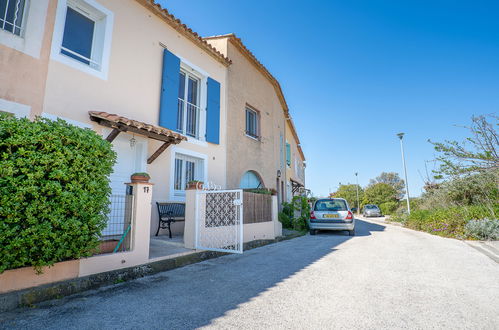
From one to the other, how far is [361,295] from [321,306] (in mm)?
711

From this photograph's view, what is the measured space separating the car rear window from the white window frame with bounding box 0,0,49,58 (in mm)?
9514

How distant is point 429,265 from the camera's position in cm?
510

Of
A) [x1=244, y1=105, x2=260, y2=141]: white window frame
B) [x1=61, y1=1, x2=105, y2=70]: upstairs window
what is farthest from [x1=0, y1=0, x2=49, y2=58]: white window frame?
[x1=244, y1=105, x2=260, y2=141]: white window frame

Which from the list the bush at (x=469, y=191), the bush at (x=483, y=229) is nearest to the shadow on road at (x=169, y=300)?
the bush at (x=483, y=229)

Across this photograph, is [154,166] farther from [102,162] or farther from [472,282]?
[472,282]

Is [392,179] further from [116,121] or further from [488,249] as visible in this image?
[116,121]

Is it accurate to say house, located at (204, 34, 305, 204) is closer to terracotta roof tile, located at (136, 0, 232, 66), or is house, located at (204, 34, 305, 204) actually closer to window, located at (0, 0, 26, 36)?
terracotta roof tile, located at (136, 0, 232, 66)

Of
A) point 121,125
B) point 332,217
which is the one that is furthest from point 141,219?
point 332,217

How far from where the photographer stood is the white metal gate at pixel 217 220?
5.78m

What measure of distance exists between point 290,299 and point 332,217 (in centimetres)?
738

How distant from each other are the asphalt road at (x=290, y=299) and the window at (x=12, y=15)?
5022 mm

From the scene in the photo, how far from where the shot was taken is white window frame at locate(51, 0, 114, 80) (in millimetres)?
5379

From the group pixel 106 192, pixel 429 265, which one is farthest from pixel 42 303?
pixel 429 265

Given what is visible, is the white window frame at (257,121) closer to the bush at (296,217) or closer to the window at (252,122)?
the window at (252,122)
